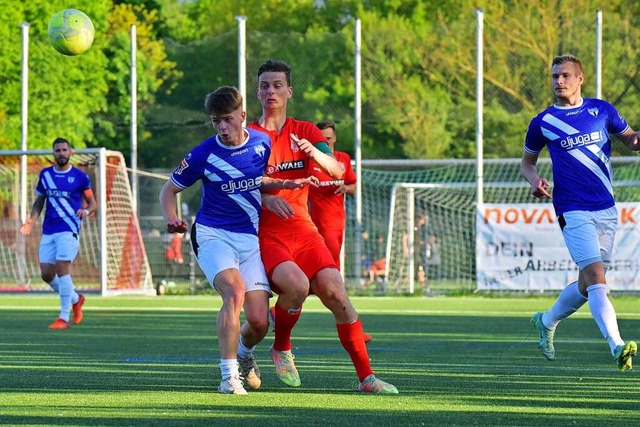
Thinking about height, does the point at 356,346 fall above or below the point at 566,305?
below

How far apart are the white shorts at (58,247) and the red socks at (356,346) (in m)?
A: 8.34

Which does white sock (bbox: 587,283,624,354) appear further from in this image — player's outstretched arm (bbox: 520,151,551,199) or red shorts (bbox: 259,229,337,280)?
red shorts (bbox: 259,229,337,280)

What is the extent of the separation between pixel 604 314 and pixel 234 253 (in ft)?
8.41

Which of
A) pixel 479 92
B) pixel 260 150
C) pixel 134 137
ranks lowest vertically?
pixel 260 150

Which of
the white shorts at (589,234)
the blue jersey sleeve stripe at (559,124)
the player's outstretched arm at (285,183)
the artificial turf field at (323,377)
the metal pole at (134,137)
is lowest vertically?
the artificial turf field at (323,377)

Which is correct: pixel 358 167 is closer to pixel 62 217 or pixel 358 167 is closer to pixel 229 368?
pixel 62 217

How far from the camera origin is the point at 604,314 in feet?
30.1

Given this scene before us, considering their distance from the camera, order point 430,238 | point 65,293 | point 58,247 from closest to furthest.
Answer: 1. point 65,293
2. point 58,247
3. point 430,238

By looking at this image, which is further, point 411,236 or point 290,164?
point 411,236

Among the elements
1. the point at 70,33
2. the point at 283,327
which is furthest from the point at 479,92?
the point at 283,327

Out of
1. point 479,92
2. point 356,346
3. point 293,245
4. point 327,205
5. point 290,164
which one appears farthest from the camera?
point 479,92

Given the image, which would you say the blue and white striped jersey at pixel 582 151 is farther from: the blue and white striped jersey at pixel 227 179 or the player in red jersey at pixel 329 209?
the player in red jersey at pixel 329 209

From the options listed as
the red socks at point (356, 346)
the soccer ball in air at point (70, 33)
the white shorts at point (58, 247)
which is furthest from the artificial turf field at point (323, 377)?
the soccer ball in air at point (70, 33)

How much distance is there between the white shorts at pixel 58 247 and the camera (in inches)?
637
